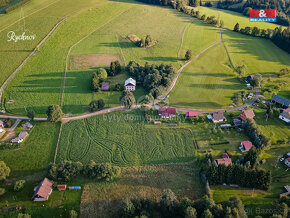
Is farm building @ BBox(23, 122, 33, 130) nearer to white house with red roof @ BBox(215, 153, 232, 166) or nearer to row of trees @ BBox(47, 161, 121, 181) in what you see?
row of trees @ BBox(47, 161, 121, 181)

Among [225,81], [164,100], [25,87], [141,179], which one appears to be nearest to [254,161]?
[141,179]

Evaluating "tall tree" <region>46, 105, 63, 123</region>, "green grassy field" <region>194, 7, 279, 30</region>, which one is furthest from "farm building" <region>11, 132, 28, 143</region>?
"green grassy field" <region>194, 7, 279, 30</region>

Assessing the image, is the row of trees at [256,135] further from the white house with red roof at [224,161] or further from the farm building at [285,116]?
the farm building at [285,116]

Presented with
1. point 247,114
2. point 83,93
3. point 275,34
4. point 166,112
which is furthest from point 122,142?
point 275,34

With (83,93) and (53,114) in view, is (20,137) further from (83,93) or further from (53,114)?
(83,93)

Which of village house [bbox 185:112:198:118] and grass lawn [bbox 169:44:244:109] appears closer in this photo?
village house [bbox 185:112:198:118]

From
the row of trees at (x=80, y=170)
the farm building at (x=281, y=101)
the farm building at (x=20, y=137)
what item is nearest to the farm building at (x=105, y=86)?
the farm building at (x=20, y=137)

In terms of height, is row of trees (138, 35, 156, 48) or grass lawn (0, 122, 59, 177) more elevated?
row of trees (138, 35, 156, 48)
